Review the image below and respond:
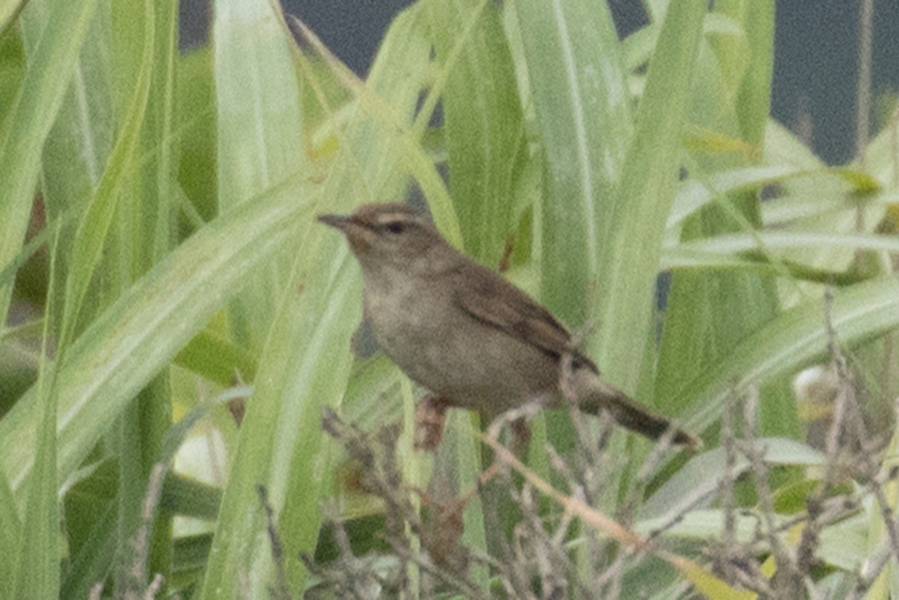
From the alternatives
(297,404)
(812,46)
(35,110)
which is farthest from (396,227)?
(812,46)

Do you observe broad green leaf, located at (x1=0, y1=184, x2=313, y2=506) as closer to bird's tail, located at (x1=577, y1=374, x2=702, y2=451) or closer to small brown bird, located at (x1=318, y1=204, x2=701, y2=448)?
small brown bird, located at (x1=318, y1=204, x2=701, y2=448)

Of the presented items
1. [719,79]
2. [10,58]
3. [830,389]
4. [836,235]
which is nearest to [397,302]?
[836,235]

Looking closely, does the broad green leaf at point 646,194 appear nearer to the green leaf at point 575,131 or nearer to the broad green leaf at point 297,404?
the green leaf at point 575,131

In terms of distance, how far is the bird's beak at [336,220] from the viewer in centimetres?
115

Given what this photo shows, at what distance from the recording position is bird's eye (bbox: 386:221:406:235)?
124cm

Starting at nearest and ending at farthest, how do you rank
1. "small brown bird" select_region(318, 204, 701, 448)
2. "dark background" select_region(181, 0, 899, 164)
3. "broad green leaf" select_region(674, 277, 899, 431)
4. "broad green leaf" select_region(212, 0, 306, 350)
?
"small brown bird" select_region(318, 204, 701, 448) → "broad green leaf" select_region(674, 277, 899, 431) → "broad green leaf" select_region(212, 0, 306, 350) → "dark background" select_region(181, 0, 899, 164)

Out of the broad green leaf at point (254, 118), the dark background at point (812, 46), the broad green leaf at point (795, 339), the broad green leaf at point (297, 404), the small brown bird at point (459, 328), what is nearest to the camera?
the broad green leaf at point (297, 404)

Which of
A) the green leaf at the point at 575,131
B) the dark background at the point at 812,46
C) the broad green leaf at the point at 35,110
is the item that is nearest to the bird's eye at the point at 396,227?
the green leaf at the point at 575,131

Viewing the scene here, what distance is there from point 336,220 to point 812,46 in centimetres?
196

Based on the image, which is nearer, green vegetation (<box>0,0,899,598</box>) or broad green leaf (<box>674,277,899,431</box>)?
green vegetation (<box>0,0,899,598</box>)

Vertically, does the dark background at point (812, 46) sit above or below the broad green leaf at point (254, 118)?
below

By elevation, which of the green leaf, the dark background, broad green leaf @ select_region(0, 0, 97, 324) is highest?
broad green leaf @ select_region(0, 0, 97, 324)

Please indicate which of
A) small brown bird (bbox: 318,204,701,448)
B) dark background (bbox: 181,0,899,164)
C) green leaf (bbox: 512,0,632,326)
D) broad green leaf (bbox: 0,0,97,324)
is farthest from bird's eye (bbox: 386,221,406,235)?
dark background (bbox: 181,0,899,164)

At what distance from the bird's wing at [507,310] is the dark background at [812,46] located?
5.20 ft
